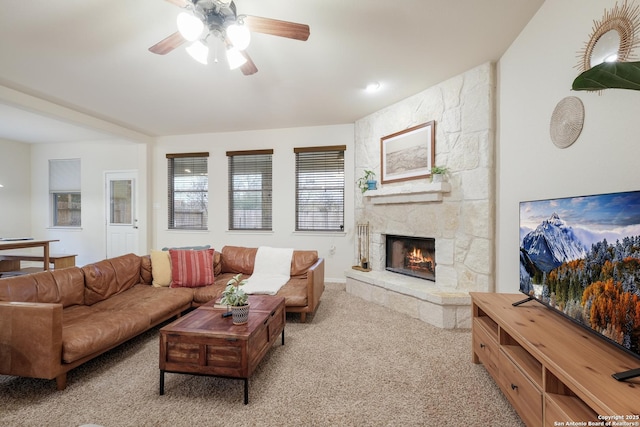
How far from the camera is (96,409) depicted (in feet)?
5.35

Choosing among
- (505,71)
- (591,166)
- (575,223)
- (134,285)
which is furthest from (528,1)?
(134,285)

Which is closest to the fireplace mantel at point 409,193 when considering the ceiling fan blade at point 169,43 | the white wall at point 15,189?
the ceiling fan blade at point 169,43

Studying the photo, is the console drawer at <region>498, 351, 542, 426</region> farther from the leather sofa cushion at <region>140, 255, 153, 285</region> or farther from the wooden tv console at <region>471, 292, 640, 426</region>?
the leather sofa cushion at <region>140, 255, 153, 285</region>

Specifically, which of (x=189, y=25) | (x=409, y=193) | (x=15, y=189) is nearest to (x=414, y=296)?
(x=409, y=193)

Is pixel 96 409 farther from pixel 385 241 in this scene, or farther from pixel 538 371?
pixel 385 241

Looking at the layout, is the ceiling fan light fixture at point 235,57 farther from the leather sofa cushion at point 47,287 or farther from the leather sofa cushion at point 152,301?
the leather sofa cushion at point 47,287

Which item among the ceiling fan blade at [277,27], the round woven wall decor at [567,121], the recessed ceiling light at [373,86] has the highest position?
the recessed ceiling light at [373,86]

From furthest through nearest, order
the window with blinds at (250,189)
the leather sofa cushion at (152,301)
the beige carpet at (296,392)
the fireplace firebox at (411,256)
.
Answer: the window with blinds at (250,189) → the fireplace firebox at (411,256) → the leather sofa cushion at (152,301) → the beige carpet at (296,392)

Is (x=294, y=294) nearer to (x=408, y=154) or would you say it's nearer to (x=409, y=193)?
(x=409, y=193)

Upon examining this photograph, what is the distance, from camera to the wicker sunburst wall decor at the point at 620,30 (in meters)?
1.34

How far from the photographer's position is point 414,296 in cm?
302

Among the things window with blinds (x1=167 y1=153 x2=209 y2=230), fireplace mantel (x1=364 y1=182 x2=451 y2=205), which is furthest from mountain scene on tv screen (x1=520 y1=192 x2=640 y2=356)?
window with blinds (x1=167 y1=153 x2=209 y2=230)

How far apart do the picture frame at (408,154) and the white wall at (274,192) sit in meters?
0.82

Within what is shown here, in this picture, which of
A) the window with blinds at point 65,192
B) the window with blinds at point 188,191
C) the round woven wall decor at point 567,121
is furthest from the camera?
the window with blinds at point 65,192
